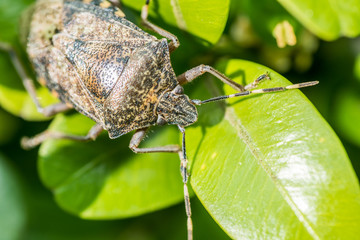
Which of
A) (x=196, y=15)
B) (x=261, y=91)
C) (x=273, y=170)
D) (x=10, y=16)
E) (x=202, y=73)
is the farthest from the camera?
(x=10, y=16)

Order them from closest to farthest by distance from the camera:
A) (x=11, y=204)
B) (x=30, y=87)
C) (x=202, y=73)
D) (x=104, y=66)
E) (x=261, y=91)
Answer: (x=261, y=91), (x=202, y=73), (x=104, y=66), (x=30, y=87), (x=11, y=204)

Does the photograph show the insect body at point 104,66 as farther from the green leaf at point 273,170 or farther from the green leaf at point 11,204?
the green leaf at point 11,204

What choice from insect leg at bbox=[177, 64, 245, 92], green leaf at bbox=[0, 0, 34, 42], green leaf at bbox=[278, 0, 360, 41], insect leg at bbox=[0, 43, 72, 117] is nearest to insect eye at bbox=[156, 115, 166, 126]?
insect leg at bbox=[177, 64, 245, 92]

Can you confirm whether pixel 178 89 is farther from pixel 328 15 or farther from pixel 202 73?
pixel 328 15

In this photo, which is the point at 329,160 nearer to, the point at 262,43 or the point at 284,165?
the point at 284,165

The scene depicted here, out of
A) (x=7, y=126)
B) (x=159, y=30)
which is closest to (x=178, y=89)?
(x=159, y=30)

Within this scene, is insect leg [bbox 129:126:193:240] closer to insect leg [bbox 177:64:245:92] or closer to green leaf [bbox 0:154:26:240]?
insect leg [bbox 177:64:245:92]
